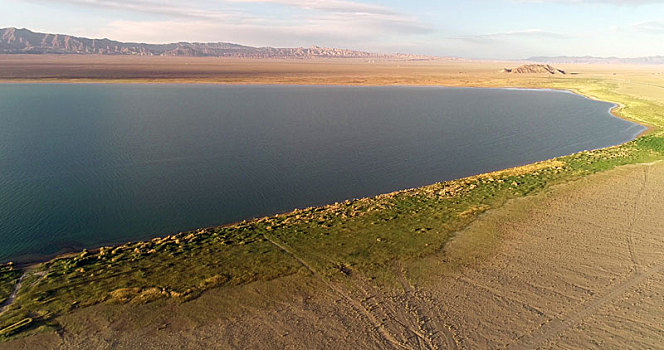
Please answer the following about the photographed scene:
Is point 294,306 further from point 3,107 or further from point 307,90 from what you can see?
point 307,90

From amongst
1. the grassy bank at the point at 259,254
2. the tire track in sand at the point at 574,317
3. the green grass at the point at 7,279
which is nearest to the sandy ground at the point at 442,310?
the tire track in sand at the point at 574,317

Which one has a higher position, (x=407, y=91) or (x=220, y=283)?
(x=407, y=91)

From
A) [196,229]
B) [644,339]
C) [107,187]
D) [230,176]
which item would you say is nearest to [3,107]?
[107,187]

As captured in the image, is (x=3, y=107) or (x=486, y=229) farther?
(x=3, y=107)

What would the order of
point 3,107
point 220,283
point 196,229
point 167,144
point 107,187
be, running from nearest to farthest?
point 220,283 → point 196,229 → point 107,187 → point 167,144 → point 3,107

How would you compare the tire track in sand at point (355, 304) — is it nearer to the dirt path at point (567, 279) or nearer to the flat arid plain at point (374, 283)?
the flat arid plain at point (374, 283)

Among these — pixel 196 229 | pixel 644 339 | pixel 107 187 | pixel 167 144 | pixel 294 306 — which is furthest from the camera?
pixel 167 144

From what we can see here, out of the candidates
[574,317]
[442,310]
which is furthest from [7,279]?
[574,317]
